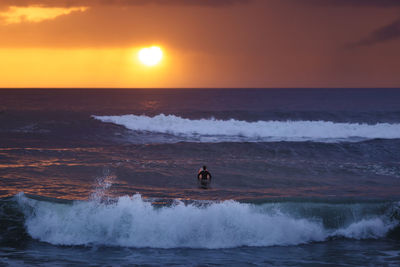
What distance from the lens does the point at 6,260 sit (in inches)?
324

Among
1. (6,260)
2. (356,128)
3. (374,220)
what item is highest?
(356,128)

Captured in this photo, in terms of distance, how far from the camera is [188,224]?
977 cm

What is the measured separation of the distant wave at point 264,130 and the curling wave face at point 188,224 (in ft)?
52.1

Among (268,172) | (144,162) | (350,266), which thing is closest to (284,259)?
(350,266)

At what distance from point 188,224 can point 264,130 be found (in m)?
20.4

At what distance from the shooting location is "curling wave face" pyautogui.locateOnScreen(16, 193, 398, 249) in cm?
948

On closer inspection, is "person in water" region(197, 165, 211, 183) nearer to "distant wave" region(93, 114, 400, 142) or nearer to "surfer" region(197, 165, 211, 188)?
"surfer" region(197, 165, 211, 188)

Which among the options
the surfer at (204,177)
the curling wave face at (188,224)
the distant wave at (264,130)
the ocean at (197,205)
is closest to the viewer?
the ocean at (197,205)

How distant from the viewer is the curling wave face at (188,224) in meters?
9.48

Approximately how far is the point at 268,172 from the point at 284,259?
7801 mm

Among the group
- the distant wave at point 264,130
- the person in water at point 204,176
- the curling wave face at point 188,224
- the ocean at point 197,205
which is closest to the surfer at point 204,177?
the person in water at point 204,176

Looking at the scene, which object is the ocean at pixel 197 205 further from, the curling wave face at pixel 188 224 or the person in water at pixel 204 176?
the person in water at pixel 204 176

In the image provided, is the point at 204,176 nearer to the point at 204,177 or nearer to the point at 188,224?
the point at 204,177

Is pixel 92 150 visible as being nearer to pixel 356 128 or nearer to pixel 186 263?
pixel 186 263
